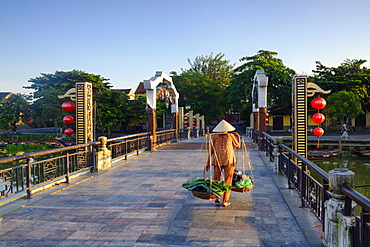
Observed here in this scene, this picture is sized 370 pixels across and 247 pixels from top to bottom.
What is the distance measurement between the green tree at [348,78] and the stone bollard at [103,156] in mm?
26651

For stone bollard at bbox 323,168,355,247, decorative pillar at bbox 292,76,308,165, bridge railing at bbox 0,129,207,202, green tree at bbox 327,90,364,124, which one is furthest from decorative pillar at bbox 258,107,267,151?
green tree at bbox 327,90,364,124

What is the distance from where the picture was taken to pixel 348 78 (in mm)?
29812

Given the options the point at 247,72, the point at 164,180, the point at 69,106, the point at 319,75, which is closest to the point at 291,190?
the point at 164,180

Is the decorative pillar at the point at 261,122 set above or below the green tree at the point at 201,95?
below

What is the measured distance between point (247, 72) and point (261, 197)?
940 inches

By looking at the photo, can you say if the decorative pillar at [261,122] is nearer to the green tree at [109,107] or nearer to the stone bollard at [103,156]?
the stone bollard at [103,156]

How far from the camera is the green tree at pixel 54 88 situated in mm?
25544

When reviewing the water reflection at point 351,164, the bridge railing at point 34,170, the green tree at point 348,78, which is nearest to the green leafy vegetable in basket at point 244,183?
the bridge railing at point 34,170

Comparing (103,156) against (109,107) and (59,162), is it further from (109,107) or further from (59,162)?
(109,107)

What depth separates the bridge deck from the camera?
12.3 ft

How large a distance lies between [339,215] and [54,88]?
27166 mm

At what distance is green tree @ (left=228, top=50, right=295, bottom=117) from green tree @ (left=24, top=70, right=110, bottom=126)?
13.1 m

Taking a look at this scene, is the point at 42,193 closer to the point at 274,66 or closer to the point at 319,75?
the point at 274,66

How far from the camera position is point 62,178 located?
698 centimetres
